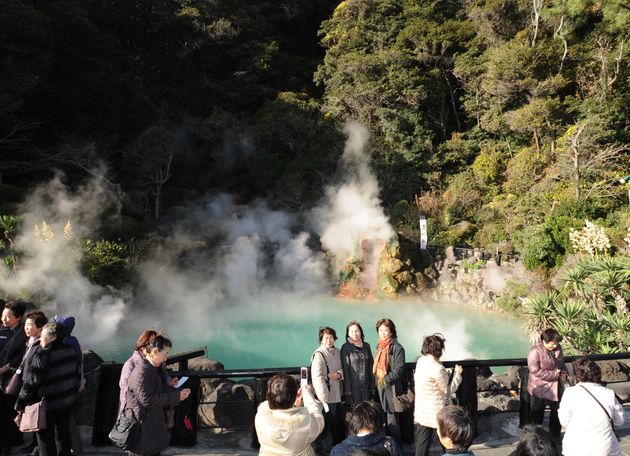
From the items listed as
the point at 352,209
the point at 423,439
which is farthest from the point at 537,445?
the point at 352,209

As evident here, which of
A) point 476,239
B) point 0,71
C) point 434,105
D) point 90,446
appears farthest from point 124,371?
point 434,105

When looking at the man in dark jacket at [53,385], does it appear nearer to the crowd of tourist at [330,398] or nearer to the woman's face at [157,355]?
the crowd of tourist at [330,398]

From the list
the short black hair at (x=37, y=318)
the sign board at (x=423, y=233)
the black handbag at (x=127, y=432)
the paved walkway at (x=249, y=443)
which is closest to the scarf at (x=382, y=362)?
the paved walkway at (x=249, y=443)

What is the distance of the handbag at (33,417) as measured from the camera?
3.27m

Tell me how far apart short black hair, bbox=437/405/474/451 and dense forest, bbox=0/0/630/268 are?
12.0m

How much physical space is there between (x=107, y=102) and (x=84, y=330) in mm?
11330

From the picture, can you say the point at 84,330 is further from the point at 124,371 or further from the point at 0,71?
the point at 0,71

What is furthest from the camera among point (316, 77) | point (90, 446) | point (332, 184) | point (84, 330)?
point (316, 77)

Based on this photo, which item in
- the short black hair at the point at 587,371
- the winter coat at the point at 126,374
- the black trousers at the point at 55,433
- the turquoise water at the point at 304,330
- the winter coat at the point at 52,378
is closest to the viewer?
the short black hair at the point at 587,371

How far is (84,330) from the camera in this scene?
11.1m

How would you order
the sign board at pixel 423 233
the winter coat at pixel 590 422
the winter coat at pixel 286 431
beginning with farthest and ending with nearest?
the sign board at pixel 423 233
the winter coat at pixel 590 422
the winter coat at pixel 286 431

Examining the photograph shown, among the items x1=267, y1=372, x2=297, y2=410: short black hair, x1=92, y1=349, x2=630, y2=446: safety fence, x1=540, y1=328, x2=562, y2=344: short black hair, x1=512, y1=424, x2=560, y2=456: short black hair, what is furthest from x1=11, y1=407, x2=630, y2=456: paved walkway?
x1=512, y1=424, x2=560, y2=456: short black hair

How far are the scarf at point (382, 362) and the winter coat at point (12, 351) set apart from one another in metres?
3.05

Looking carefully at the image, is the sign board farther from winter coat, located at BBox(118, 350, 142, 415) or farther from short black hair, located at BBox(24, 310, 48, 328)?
winter coat, located at BBox(118, 350, 142, 415)
